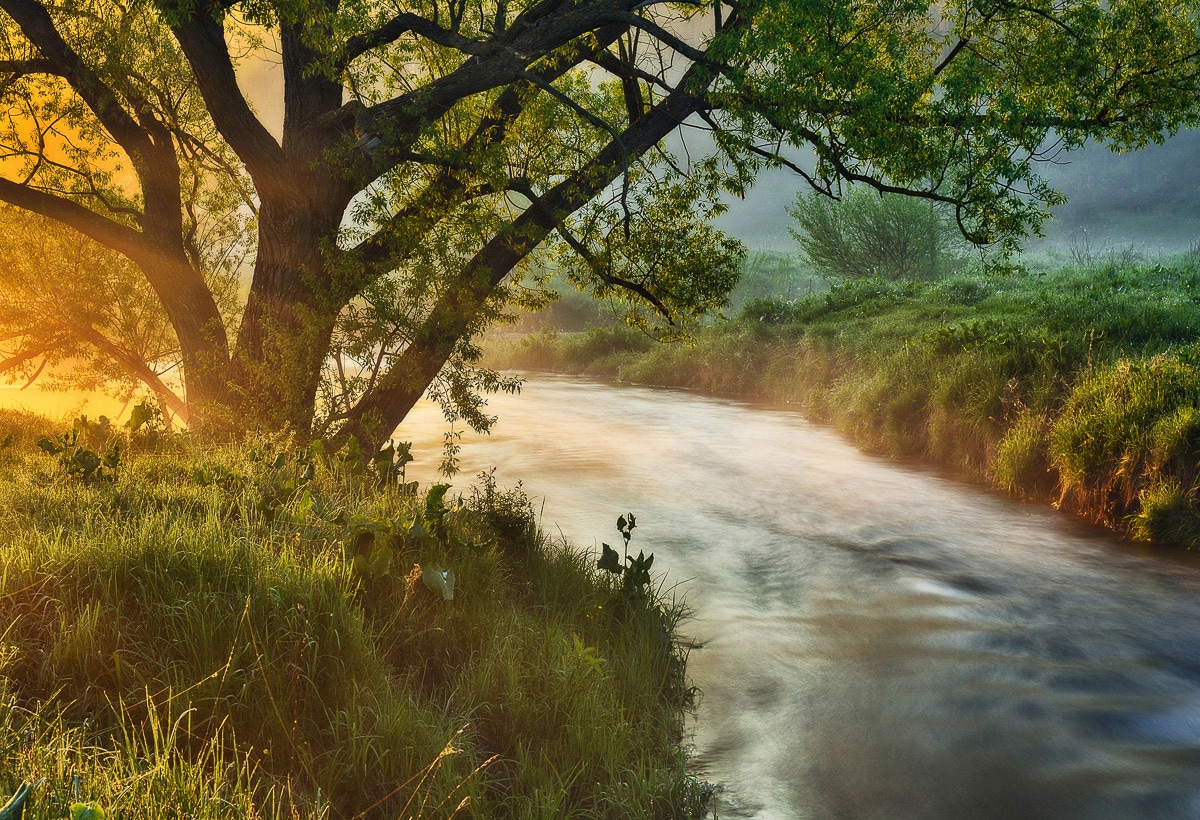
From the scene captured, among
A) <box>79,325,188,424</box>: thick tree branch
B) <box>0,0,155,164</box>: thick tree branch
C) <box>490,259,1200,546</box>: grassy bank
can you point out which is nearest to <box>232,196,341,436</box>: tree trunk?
<box>0,0,155,164</box>: thick tree branch

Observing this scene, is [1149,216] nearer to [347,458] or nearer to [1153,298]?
[1153,298]

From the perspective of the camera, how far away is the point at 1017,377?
14180 mm

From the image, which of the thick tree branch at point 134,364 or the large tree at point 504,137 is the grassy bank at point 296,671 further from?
the thick tree branch at point 134,364

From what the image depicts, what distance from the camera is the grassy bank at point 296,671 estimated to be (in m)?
3.47

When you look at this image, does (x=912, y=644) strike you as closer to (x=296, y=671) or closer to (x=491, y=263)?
(x=296, y=671)

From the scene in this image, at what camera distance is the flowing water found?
529 centimetres

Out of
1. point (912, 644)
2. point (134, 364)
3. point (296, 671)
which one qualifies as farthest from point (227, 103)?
point (912, 644)

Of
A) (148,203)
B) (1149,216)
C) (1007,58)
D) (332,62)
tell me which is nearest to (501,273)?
(332,62)

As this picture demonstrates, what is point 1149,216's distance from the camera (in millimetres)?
133000

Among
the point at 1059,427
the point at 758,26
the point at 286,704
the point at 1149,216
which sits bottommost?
the point at 286,704

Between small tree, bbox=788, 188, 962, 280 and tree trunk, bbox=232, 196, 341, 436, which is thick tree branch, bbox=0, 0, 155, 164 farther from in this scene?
small tree, bbox=788, 188, 962, 280

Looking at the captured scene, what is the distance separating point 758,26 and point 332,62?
4.79m

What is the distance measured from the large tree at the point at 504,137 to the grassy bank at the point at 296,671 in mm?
3883

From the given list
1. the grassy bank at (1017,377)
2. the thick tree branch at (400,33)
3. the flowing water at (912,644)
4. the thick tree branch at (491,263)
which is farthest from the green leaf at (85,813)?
the grassy bank at (1017,377)
